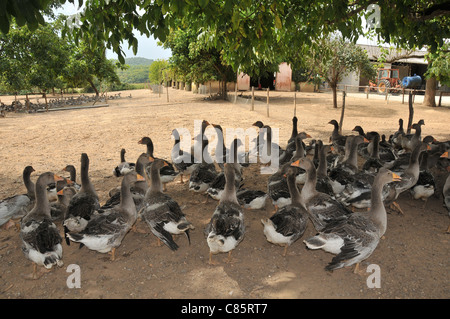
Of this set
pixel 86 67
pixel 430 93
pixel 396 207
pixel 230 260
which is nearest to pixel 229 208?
pixel 230 260

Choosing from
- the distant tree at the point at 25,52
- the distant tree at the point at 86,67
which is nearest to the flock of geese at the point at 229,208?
the distant tree at the point at 25,52

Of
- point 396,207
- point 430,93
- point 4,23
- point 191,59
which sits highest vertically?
point 191,59

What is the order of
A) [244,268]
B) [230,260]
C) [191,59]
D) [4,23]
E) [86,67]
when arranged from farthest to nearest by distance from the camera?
[86,67], [191,59], [230,260], [244,268], [4,23]

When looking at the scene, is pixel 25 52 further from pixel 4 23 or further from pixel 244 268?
pixel 244 268

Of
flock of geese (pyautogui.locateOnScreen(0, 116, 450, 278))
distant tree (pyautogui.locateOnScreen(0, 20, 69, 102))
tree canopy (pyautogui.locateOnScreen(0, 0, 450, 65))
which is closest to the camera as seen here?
tree canopy (pyautogui.locateOnScreen(0, 0, 450, 65))

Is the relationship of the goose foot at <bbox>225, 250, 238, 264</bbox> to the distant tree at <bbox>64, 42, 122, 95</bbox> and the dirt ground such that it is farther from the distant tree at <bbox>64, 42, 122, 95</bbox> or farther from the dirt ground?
the distant tree at <bbox>64, 42, 122, 95</bbox>

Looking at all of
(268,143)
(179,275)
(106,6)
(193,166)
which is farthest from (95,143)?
(179,275)

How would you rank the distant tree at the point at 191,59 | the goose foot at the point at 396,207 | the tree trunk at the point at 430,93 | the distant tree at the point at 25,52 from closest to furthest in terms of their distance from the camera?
the goose foot at the point at 396,207, the distant tree at the point at 25,52, the tree trunk at the point at 430,93, the distant tree at the point at 191,59

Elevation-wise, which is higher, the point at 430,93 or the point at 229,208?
the point at 430,93

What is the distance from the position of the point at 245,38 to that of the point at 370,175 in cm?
394

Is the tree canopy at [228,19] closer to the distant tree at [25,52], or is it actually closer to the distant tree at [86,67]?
the distant tree at [25,52]

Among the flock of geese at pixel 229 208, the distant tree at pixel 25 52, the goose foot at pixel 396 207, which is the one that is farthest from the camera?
the distant tree at pixel 25 52

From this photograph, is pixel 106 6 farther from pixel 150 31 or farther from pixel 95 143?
pixel 95 143

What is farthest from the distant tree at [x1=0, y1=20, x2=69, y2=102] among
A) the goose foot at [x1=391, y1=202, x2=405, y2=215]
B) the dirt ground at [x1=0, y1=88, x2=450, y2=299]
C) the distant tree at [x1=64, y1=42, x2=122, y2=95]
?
the goose foot at [x1=391, y1=202, x2=405, y2=215]
